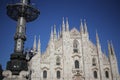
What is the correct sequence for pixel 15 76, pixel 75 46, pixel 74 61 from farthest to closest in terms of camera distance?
pixel 75 46 < pixel 74 61 < pixel 15 76

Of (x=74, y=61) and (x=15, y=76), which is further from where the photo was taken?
(x=74, y=61)

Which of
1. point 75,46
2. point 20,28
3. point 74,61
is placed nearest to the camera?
point 20,28

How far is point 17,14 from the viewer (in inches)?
781

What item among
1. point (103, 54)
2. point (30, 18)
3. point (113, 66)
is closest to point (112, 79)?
point (113, 66)

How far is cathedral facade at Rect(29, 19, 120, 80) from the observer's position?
30922 mm

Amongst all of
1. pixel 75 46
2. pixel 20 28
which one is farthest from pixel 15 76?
pixel 75 46

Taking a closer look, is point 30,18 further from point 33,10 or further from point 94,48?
point 94,48

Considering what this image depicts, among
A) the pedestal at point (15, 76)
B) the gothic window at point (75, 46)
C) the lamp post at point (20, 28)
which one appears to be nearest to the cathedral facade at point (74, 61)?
the gothic window at point (75, 46)

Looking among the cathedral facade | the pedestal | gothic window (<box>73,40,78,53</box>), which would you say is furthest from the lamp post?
gothic window (<box>73,40,78,53</box>)

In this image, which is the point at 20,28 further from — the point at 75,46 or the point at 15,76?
the point at 75,46

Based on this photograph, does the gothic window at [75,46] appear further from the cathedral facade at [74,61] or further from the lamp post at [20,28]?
the lamp post at [20,28]

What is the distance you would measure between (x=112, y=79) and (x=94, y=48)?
23.3 ft

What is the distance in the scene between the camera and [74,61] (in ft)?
107

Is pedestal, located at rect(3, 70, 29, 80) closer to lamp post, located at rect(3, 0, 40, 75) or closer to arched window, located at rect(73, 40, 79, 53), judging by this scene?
lamp post, located at rect(3, 0, 40, 75)
